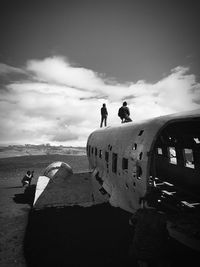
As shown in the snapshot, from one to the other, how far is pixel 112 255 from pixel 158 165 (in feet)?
21.2

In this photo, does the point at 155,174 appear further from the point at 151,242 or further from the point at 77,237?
the point at 77,237

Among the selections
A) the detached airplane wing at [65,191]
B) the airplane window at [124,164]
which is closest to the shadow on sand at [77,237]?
the detached airplane wing at [65,191]

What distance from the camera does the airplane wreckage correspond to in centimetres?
537

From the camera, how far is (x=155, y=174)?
764 cm

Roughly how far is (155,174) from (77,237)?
475cm

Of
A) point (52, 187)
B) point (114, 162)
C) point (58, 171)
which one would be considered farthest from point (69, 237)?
point (58, 171)

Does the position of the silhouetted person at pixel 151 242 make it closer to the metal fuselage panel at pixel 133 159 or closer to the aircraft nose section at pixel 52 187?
the metal fuselage panel at pixel 133 159

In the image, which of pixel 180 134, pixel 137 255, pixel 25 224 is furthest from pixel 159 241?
pixel 25 224

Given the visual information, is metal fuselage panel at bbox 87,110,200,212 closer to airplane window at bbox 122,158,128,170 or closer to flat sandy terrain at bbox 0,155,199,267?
airplane window at bbox 122,158,128,170

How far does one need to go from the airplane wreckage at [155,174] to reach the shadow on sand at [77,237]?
4.23ft

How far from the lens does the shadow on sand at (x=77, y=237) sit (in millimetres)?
6867

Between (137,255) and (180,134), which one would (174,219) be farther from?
(180,134)

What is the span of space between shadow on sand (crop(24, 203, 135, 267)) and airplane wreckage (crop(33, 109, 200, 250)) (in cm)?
129

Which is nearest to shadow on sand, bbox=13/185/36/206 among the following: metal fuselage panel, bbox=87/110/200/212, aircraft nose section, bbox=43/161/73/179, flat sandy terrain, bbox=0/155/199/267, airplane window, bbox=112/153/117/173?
flat sandy terrain, bbox=0/155/199/267
